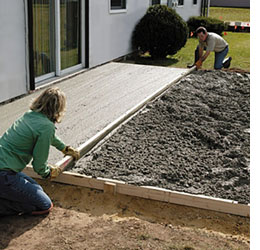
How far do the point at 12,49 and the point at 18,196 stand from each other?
168 inches

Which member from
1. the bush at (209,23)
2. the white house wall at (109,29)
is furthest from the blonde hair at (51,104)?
the bush at (209,23)

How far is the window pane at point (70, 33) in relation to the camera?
9398 millimetres

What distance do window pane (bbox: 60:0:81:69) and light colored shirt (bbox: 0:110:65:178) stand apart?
5773 millimetres

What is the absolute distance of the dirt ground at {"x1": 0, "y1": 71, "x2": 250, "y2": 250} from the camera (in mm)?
3631

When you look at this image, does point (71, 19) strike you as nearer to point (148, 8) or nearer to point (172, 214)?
point (148, 8)

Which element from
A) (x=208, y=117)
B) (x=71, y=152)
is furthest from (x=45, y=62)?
(x=71, y=152)

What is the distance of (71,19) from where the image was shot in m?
9.84

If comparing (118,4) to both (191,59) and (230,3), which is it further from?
(230,3)

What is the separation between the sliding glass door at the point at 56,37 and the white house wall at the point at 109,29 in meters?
0.55

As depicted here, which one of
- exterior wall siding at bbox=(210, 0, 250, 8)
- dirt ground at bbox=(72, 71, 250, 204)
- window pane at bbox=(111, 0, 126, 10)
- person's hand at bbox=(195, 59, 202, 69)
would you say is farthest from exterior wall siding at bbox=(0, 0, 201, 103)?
exterior wall siding at bbox=(210, 0, 250, 8)

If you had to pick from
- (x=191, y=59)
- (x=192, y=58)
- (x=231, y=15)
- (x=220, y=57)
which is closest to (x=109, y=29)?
(x=220, y=57)

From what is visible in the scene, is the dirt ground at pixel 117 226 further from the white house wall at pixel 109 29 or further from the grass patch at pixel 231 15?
the grass patch at pixel 231 15

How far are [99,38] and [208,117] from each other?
526 cm

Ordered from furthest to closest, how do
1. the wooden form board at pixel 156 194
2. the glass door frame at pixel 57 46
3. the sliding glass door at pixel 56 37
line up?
1. the sliding glass door at pixel 56 37
2. the glass door frame at pixel 57 46
3. the wooden form board at pixel 156 194
